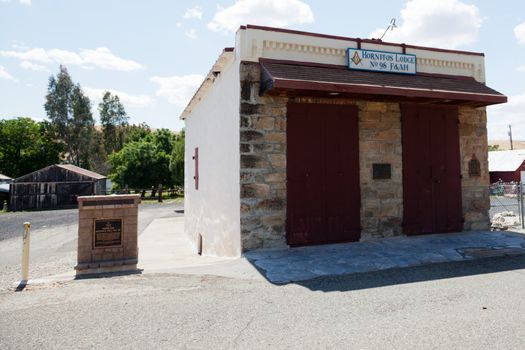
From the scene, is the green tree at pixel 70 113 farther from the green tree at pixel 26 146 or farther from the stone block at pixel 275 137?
the stone block at pixel 275 137

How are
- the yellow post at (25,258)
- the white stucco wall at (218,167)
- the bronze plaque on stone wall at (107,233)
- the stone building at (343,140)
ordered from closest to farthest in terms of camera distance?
the yellow post at (25,258)
the bronze plaque on stone wall at (107,233)
the stone building at (343,140)
the white stucco wall at (218,167)

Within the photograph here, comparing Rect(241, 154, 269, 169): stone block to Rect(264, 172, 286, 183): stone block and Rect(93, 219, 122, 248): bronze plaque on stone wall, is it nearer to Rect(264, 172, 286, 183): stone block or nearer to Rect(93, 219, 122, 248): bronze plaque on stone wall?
Rect(264, 172, 286, 183): stone block

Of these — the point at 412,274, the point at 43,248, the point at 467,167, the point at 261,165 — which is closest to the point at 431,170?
the point at 467,167

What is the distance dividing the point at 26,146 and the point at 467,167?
48.9 m

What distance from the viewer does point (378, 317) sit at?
11.7 feet

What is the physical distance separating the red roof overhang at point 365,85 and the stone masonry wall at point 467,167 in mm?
440

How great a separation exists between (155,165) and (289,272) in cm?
3145

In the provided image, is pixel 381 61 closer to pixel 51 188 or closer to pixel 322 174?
pixel 322 174

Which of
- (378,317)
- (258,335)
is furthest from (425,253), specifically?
(258,335)

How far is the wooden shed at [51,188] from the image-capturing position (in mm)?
25219

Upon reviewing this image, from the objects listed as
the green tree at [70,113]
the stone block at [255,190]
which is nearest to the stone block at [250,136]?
the stone block at [255,190]

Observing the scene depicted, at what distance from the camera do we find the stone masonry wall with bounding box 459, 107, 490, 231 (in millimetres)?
8227

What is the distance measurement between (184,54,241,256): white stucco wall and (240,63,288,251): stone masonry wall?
24 cm

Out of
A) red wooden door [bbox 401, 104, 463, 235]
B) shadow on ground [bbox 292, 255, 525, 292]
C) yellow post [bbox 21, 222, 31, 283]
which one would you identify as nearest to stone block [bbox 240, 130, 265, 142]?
shadow on ground [bbox 292, 255, 525, 292]
